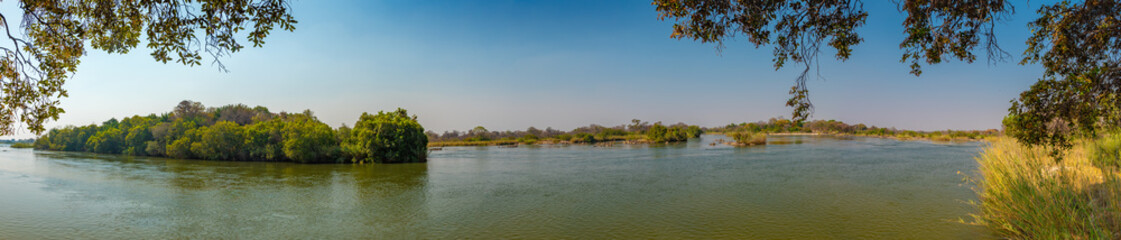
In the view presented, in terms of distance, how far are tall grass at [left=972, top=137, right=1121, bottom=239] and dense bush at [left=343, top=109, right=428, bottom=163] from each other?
2748 centimetres

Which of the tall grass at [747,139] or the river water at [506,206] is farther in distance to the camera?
the tall grass at [747,139]

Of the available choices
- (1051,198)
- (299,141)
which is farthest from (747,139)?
(1051,198)

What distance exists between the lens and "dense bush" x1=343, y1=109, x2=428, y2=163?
28.9 metres

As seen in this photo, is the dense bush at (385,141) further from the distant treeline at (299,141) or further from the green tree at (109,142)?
the green tree at (109,142)

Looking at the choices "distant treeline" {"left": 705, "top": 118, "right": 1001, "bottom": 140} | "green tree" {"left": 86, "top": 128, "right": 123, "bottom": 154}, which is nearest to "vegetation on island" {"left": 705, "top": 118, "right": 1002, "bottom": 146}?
"distant treeline" {"left": 705, "top": 118, "right": 1001, "bottom": 140}

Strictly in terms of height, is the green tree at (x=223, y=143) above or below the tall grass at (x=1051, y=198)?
above

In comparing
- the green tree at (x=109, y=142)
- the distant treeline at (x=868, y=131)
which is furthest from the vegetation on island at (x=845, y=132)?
the green tree at (x=109, y=142)

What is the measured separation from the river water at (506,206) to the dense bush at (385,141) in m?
8.66

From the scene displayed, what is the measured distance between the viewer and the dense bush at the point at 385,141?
94.8 ft

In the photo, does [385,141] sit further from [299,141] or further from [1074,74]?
[1074,74]

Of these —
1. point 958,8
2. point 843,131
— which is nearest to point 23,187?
point 958,8

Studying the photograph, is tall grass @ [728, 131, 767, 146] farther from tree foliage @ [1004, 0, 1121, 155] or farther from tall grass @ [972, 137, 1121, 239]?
tree foliage @ [1004, 0, 1121, 155]

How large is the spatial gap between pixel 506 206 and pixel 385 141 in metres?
18.9

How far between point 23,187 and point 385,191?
45.8 ft
